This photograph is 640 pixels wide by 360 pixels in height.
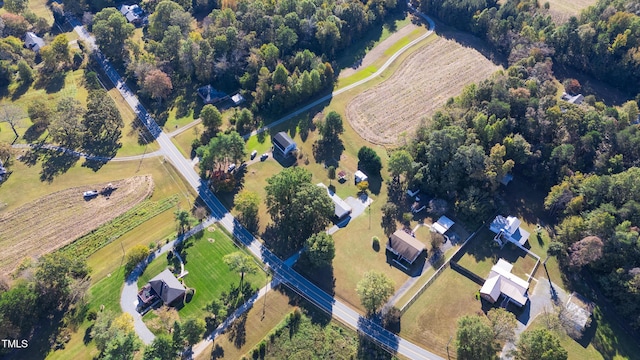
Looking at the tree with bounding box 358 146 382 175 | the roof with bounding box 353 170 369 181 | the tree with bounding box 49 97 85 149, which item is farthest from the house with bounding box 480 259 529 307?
the tree with bounding box 49 97 85 149

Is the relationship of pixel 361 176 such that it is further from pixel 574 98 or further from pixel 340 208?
pixel 574 98

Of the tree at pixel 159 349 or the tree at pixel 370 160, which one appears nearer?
the tree at pixel 159 349

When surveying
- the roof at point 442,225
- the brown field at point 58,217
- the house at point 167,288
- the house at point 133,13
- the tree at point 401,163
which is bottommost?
the brown field at point 58,217

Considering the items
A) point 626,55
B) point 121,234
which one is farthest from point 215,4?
point 626,55

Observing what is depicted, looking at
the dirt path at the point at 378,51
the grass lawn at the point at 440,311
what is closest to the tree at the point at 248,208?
the grass lawn at the point at 440,311

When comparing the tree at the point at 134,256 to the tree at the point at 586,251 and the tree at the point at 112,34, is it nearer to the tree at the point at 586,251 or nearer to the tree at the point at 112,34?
the tree at the point at 112,34

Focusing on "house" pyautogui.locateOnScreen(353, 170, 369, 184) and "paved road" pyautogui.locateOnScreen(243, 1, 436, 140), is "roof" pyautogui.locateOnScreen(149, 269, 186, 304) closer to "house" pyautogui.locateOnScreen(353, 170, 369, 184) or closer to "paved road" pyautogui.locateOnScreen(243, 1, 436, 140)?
"paved road" pyautogui.locateOnScreen(243, 1, 436, 140)

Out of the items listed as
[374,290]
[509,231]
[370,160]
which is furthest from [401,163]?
[374,290]
